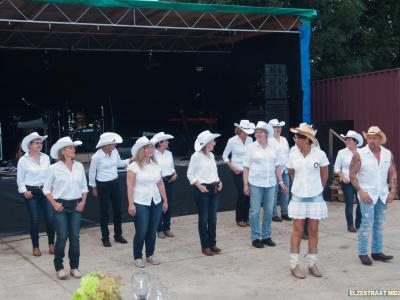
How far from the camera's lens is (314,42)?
15422 millimetres

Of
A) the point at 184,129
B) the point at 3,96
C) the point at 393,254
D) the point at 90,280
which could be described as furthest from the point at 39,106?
the point at 90,280

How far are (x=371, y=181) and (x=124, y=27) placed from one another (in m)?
6.76

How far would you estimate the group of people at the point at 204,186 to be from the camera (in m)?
5.65

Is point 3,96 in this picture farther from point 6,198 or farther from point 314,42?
point 314,42

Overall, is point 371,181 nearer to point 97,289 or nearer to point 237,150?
point 237,150

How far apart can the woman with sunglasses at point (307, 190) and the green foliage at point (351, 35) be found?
9.65 m

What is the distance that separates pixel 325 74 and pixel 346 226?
8.61 meters

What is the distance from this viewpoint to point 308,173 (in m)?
5.61

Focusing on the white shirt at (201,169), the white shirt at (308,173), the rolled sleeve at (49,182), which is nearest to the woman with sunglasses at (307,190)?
the white shirt at (308,173)

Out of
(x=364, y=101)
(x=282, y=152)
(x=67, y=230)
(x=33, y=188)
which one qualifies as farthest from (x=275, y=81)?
(x=67, y=230)

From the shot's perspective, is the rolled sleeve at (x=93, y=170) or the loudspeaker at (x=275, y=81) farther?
the loudspeaker at (x=275, y=81)

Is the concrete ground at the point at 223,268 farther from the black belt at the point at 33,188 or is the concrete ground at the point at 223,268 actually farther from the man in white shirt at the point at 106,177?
the black belt at the point at 33,188

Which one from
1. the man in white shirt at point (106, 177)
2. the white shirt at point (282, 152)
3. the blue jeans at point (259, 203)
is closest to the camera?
the blue jeans at point (259, 203)

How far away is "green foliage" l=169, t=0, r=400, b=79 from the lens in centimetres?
1534
